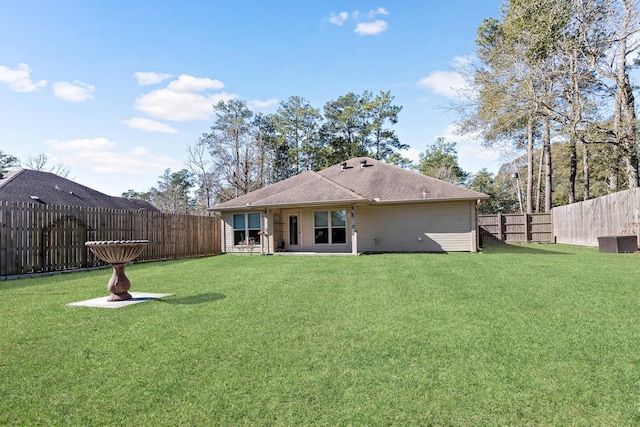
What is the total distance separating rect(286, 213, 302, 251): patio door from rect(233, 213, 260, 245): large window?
1.40 m

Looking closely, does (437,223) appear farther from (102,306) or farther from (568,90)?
(102,306)

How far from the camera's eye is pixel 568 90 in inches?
548

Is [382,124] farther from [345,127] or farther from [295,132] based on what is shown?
[295,132]

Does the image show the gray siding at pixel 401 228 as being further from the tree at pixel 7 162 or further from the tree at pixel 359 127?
the tree at pixel 7 162

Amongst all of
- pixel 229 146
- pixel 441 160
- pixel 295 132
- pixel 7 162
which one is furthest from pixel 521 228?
pixel 7 162

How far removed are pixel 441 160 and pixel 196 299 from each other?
35.6 metres

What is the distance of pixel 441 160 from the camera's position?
37.6 metres

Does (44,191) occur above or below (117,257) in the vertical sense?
above

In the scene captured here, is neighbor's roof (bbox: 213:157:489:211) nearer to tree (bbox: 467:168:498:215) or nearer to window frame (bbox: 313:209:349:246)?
window frame (bbox: 313:209:349:246)

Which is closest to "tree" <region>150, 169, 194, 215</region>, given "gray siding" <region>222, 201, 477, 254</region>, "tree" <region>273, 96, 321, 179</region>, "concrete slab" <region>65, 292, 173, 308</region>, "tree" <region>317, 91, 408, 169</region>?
"tree" <region>273, 96, 321, 179</region>

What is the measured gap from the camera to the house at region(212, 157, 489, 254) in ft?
47.0

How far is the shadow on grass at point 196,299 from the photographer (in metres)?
5.75

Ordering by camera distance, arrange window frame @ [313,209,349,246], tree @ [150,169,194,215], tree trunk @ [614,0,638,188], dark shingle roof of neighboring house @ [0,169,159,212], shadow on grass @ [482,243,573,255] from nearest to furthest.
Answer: shadow on grass @ [482,243,573,255] < tree trunk @ [614,0,638,188] < window frame @ [313,209,349,246] < dark shingle roof of neighboring house @ [0,169,159,212] < tree @ [150,169,194,215]

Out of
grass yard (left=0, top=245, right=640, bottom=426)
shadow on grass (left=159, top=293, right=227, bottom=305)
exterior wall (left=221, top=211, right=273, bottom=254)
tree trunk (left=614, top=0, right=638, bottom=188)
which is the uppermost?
Result: tree trunk (left=614, top=0, right=638, bottom=188)
